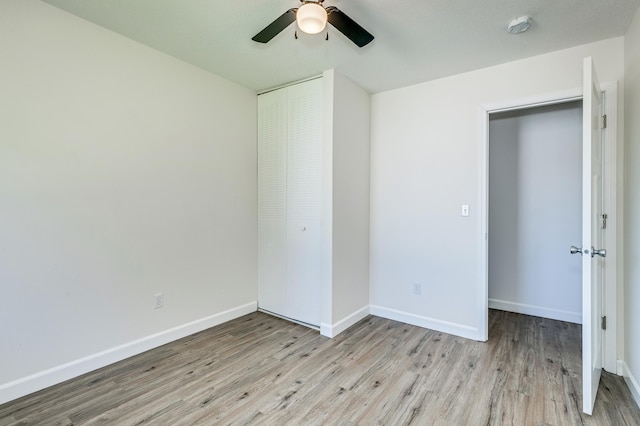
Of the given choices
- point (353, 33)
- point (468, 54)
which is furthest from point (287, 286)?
point (468, 54)

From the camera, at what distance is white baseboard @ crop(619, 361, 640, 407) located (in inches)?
76.4

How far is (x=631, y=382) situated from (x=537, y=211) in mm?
1865

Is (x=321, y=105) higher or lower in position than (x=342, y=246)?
higher

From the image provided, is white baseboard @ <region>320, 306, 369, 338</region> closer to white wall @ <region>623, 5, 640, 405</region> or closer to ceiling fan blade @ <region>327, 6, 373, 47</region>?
white wall @ <region>623, 5, 640, 405</region>

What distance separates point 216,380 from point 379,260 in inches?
77.9

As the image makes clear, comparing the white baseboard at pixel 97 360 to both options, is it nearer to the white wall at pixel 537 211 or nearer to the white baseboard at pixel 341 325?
the white baseboard at pixel 341 325

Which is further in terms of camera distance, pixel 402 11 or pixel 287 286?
pixel 287 286

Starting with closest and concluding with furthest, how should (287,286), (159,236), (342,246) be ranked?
1. (159,236)
2. (342,246)
3. (287,286)

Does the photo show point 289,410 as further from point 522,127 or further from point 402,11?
point 522,127

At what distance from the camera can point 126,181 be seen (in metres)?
2.46

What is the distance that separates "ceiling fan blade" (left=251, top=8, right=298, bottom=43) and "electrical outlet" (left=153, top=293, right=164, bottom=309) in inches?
85.4

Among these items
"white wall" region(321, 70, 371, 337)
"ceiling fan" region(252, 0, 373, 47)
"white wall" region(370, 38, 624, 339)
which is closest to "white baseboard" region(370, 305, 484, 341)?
"white wall" region(370, 38, 624, 339)

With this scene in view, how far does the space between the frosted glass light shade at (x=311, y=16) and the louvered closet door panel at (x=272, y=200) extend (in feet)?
5.47

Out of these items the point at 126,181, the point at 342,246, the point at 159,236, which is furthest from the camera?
the point at 342,246
